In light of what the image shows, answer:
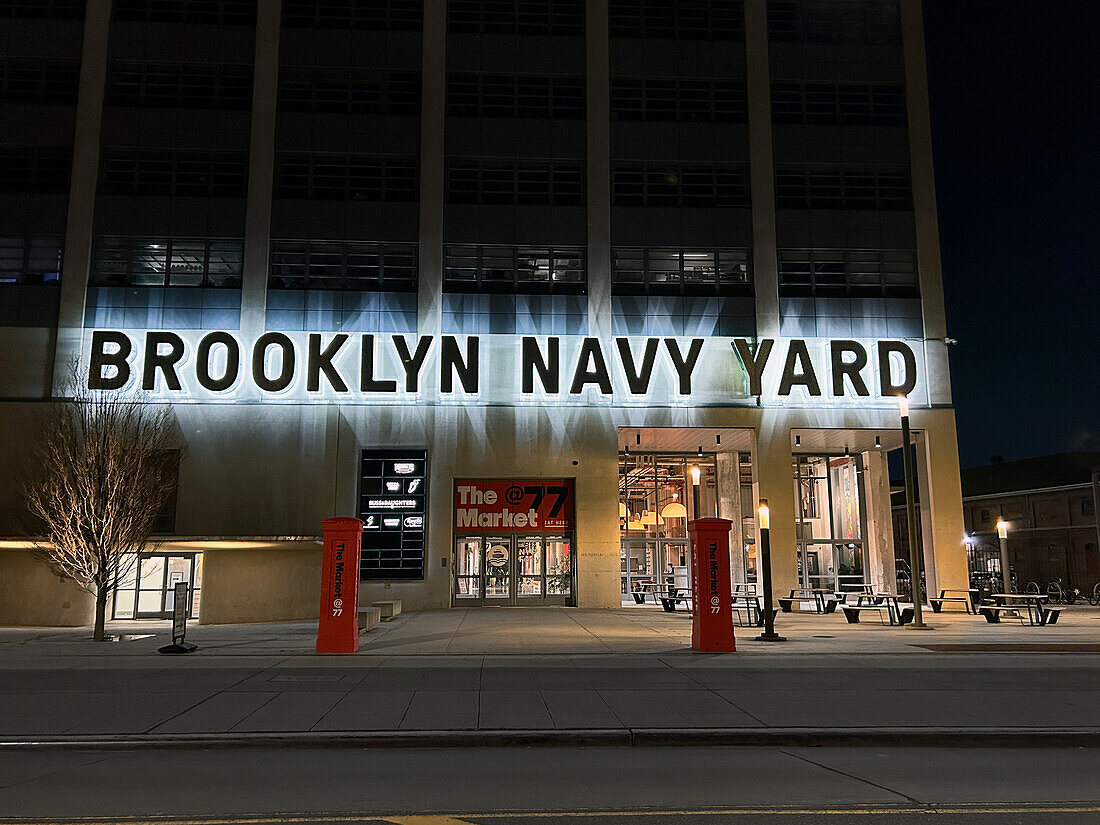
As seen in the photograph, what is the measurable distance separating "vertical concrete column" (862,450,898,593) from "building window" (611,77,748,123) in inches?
596

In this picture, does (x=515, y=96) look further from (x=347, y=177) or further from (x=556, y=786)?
(x=556, y=786)

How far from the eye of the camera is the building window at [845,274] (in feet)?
114

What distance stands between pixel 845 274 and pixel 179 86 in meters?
26.8

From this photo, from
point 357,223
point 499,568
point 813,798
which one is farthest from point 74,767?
point 357,223

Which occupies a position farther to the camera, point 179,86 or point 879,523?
point 879,523

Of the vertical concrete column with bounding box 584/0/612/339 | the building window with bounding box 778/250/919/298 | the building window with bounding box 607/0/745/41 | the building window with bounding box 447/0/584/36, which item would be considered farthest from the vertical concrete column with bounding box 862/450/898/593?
the building window with bounding box 447/0/584/36

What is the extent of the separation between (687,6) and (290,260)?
19.1 meters

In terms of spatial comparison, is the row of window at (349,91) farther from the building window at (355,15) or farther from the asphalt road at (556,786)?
the asphalt road at (556,786)

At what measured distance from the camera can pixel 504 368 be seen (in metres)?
33.0

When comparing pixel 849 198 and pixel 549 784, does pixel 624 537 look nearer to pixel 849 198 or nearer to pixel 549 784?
pixel 849 198

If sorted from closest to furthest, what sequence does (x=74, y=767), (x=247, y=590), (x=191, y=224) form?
1. (x=74, y=767)
2. (x=247, y=590)
3. (x=191, y=224)

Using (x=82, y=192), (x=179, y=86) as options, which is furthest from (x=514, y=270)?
(x=82, y=192)

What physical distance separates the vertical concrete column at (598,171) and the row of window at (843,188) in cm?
700

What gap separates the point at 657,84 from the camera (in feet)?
118
